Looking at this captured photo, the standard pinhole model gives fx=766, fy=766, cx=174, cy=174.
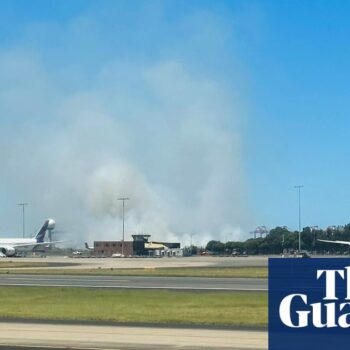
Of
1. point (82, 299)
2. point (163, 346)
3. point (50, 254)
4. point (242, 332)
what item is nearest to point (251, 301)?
point (82, 299)

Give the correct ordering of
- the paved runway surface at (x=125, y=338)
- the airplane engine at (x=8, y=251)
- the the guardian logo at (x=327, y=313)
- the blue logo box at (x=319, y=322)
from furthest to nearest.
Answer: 1. the airplane engine at (x=8, y=251)
2. the the guardian logo at (x=327, y=313)
3. the paved runway surface at (x=125, y=338)
4. the blue logo box at (x=319, y=322)

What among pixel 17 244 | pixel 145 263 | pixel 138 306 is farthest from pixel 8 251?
pixel 138 306

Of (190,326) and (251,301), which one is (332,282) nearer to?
(190,326)

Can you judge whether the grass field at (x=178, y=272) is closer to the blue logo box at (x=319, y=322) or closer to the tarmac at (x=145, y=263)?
the tarmac at (x=145, y=263)

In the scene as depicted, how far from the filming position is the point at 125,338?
19781 millimetres

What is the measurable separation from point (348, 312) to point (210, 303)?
9.12 meters

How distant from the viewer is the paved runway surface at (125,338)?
1838cm

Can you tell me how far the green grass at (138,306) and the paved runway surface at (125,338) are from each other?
240 cm

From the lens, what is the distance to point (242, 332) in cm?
2100

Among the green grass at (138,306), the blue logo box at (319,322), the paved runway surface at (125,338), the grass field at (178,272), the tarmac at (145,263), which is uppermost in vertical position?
the blue logo box at (319,322)

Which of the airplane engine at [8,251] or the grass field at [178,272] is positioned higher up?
the grass field at [178,272]

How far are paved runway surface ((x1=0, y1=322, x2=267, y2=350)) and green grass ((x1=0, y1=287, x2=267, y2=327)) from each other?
7.87 feet

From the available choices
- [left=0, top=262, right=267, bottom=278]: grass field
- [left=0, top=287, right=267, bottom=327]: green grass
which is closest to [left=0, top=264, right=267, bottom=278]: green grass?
[left=0, top=262, right=267, bottom=278]: grass field

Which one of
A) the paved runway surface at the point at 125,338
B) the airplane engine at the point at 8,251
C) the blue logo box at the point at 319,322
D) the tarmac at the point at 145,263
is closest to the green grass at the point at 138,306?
the blue logo box at the point at 319,322
